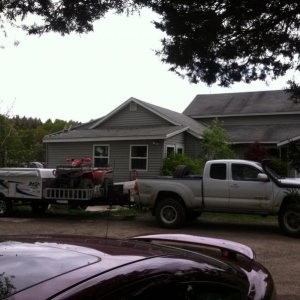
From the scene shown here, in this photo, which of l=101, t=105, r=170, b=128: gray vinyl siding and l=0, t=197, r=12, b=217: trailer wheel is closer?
l=0, t=197, r=12, b=217: trailer wheel

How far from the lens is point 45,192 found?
15.6 m

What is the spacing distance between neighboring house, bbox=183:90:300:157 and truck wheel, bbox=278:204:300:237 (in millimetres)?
12363

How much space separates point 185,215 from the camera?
44.4 feet

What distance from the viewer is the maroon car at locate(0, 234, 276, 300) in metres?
1.98

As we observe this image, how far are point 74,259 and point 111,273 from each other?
9.2 inches

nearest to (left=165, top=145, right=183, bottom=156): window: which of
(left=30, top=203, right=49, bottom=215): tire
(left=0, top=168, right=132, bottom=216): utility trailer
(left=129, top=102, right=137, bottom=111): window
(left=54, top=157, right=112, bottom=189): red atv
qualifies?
(left=129, top=102, right=137, bottom=111): window

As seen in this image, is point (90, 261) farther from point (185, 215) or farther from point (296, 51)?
point (185, 215)

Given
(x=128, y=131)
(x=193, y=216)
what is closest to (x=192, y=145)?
(x=128, y=131)

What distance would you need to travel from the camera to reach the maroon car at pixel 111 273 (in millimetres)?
1982

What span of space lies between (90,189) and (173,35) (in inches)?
378

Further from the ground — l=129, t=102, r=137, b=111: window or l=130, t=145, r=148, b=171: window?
→ l=129, t=102, r=137, b=111: window

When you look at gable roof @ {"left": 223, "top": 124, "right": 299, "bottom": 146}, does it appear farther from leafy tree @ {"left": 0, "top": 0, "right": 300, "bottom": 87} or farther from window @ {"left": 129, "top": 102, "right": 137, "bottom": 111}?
leafy tree @ {"left": 0, "top": 0, "right": 300, "bottom": 87}

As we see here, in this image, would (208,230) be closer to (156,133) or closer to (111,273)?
(156,133)

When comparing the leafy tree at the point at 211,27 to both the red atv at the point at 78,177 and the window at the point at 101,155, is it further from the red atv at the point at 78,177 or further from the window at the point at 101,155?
the window at the point at 101,155
